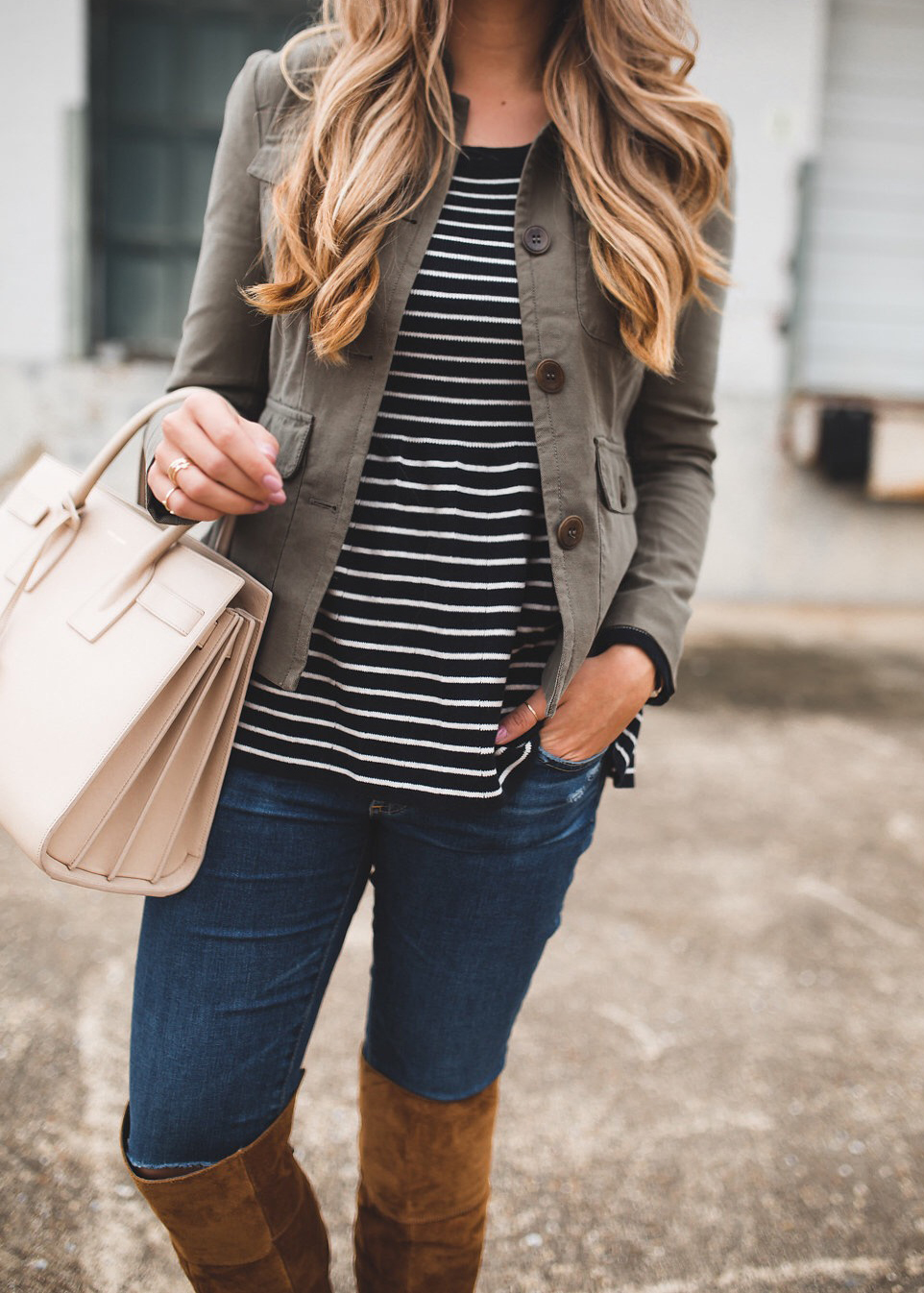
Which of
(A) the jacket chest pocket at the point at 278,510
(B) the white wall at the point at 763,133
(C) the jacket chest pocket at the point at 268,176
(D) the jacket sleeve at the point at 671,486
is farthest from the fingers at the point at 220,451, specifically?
(B) the white wall at the point at 763,133

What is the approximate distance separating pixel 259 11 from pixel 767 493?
10.8ft

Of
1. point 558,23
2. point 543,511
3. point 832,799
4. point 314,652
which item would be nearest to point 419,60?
point 558,23

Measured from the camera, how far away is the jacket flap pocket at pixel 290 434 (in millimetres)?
1056

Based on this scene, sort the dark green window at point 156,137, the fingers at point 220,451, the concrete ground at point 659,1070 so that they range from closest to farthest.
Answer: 1. the fingers at point 220,451
2. the concrete ground at point 659,1070
3. the dark green window at point 156,137

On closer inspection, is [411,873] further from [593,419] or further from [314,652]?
[593,419]

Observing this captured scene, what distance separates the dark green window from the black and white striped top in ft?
13.5

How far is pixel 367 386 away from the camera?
3.38 feet

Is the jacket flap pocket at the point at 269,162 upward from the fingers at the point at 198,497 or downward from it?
upward

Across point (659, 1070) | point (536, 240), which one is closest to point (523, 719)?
point (536, 240)

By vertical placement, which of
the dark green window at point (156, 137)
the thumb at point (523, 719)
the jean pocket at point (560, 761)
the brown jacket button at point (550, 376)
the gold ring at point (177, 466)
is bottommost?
the jean pocket at point (560, 761)

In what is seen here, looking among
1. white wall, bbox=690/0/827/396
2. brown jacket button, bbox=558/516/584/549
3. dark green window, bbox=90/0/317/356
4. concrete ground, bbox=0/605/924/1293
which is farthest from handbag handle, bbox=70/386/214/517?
white wall, bbox=690/0/827/396

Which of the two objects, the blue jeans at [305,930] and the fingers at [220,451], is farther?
the blue jeans at [305,930]

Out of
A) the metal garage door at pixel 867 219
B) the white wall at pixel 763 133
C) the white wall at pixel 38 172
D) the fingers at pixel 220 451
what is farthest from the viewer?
the metal garage door at pixel 867 219

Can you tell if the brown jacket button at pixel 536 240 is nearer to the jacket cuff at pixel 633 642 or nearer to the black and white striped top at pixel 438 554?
the black and white striped top at pixel 438 554
